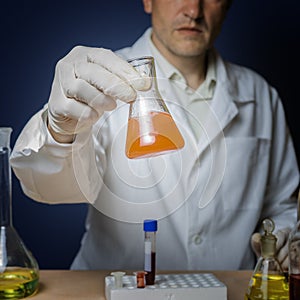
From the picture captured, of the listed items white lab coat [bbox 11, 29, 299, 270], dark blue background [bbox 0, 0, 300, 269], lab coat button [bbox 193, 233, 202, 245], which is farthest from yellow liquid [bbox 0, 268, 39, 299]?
dark blue background [bbox 0, 0, 300, 269]

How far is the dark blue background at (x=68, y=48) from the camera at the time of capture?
6.89ft

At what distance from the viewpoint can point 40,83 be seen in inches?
83.3

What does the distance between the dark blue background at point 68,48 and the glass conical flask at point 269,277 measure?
1302 millimetres

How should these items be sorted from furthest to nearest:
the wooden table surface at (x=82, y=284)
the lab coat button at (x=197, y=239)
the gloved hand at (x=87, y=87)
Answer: the lab coat button at (x=197, y=239)
the wooden table surface at (x=82, y=284)
the gloved hand at (x=87, y=87)

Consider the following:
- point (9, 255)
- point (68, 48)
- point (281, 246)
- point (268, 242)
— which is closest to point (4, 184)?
point (9, 255)

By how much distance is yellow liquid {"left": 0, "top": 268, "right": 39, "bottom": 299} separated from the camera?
1016 millimetres

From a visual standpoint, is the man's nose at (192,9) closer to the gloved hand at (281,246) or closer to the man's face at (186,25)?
the man's face at (186,25)

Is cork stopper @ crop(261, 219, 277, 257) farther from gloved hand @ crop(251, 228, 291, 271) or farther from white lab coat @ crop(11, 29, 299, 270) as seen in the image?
gloved hand @ crop(251, 228, 291, 271)

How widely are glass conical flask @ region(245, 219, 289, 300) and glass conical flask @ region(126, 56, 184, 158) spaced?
0.68ft

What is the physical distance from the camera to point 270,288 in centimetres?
93

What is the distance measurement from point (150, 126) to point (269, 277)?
0.30 metres

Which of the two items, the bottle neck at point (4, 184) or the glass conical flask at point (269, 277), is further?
the bottle neck at point (4, 184)

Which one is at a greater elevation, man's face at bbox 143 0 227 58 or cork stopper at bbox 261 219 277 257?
man's face at bbox 143 0 227 58

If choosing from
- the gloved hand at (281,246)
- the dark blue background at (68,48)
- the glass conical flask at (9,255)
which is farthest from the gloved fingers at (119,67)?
the dark blue background at (68,48)
